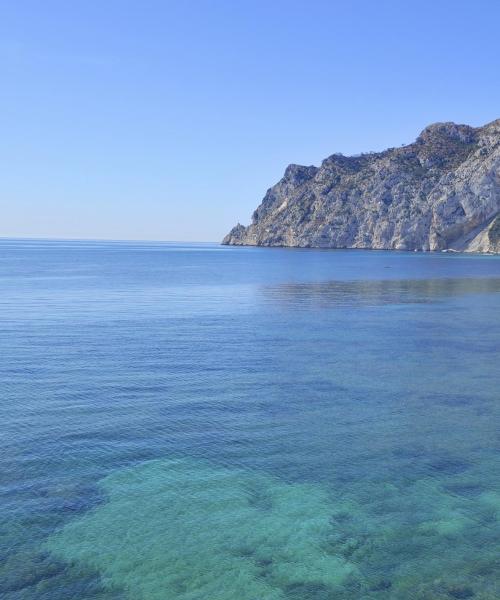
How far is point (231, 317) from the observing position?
51.1 meters

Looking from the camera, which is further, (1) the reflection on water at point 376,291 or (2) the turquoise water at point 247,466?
(1) the reflection on water at point 376,291

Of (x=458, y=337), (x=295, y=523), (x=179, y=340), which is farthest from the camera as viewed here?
(x=458, y=337)

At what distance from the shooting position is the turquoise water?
41.9ft

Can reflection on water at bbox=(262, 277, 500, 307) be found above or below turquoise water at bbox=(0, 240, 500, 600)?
above

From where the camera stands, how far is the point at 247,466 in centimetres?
1816

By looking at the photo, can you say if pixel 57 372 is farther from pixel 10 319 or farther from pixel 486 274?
pixel 486 274

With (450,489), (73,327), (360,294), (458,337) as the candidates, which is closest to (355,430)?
(450,489)

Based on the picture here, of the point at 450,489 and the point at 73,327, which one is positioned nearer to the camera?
the point at 450,489

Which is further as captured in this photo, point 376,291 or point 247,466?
Result: point 376,291

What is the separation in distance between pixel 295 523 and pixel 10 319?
3732 centimetres

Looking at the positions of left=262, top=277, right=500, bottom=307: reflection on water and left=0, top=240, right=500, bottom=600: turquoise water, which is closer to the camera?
left=0, top=240, right=500, bottom=600: turquoise water

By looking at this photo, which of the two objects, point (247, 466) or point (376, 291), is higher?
point (376, 291)

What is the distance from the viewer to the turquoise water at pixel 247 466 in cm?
1276

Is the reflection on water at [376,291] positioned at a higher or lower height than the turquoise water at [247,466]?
higher
